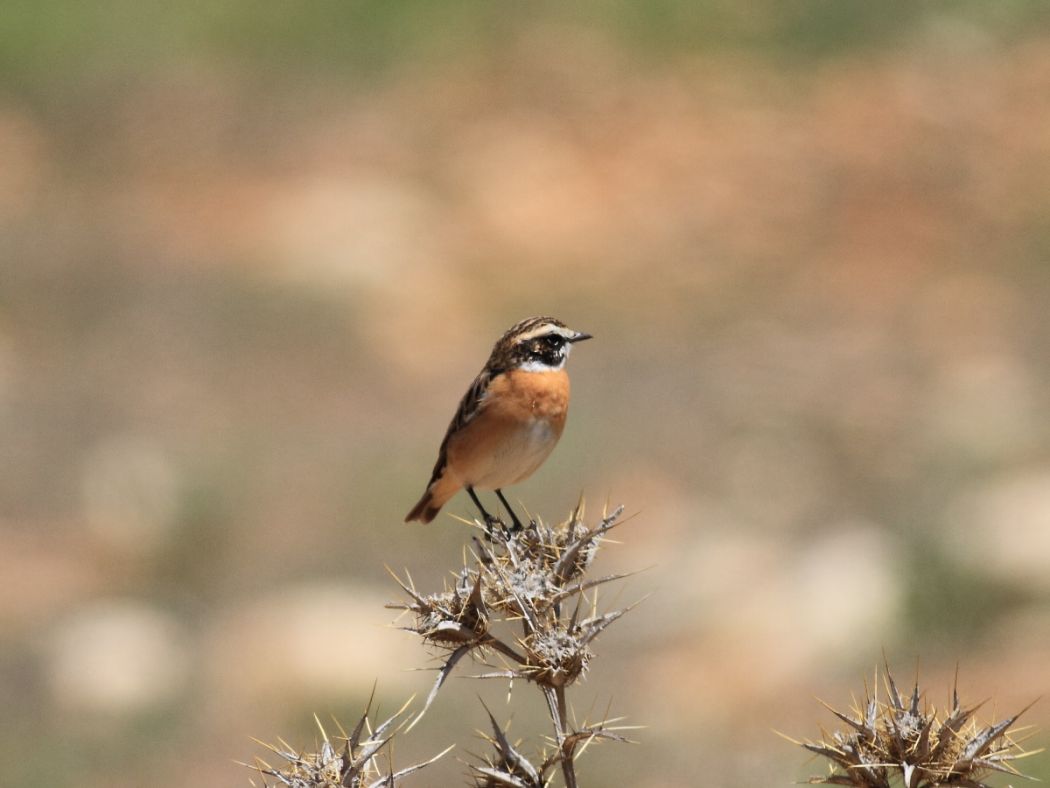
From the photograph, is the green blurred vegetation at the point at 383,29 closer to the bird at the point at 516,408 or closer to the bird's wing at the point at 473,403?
the bird's wing at the point at 473,403

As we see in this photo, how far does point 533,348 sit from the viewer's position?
7.53 metres

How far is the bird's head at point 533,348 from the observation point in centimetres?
751

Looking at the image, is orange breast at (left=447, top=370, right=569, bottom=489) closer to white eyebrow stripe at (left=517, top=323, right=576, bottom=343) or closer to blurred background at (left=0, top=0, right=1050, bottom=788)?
white eyebrow stripe at (left=517, top=323, right=576, bottom=343)

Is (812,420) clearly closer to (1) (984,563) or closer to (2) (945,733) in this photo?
(1) (984,563)

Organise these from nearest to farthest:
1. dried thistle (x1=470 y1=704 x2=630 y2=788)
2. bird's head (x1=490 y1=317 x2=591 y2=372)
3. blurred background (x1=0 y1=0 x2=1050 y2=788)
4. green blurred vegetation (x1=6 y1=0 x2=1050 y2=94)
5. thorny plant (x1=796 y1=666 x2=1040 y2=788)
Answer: thorny plant (x1=796 y1=666 x2=1040 y2=788)
dried thistle (x1=470 y1=704 x2=630 y2=788)
bird's head (x1=490 y1=317 x2=591 y2=372)
blurred background (x1=0 y1=0 x2=1050 y2=788)
green blurred vegetation (x1=6 y1=0 x2=1050 y2=94)

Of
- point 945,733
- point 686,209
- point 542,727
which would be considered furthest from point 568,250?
point 945,733

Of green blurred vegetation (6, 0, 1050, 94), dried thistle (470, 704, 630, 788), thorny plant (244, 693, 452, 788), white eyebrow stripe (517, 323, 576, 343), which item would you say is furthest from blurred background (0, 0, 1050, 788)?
thorny plant (244, 693, 452, 788)

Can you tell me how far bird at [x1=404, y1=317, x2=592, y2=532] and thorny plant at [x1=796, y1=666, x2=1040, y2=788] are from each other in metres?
3.29

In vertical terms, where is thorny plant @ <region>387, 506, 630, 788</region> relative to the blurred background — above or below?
below

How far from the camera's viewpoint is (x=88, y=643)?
531 inches

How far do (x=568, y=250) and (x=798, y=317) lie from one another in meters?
3.13

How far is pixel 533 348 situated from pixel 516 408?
1.03 ft

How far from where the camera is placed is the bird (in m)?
7.42

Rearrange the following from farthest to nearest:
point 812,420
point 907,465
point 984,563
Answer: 1. point 812,420
2. point 907,465
3. point 984,563
